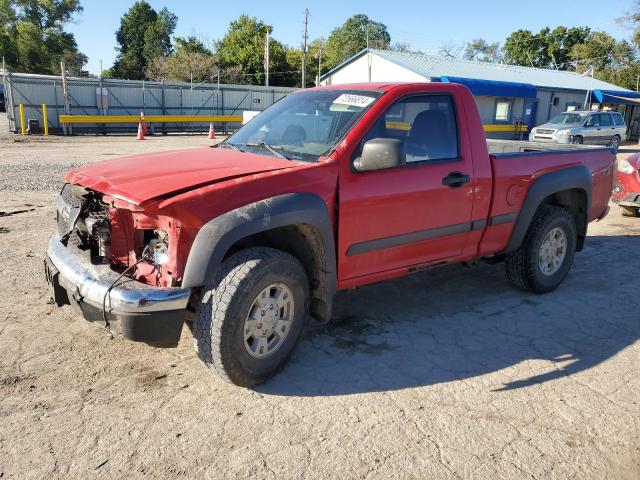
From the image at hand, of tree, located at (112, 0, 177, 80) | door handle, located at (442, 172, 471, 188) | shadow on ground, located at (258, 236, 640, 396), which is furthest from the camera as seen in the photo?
tree, located at (112, 0, 177, 80)

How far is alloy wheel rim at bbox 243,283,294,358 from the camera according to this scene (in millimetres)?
3264

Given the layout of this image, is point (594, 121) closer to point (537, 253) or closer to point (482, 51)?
point (537, 253)

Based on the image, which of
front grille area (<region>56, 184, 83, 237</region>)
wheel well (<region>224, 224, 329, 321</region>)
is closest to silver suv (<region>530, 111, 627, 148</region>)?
wheel well (<region>224, 224, 329, 321</region>)

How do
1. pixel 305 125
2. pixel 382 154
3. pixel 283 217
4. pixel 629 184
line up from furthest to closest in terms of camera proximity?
pixel 629 184
pixel 305 125
pixel 382 154
pixel 283 217

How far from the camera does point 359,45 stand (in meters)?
87.1

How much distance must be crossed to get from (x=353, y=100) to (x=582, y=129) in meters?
21.4

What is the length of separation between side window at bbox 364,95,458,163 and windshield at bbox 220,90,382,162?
215 mm

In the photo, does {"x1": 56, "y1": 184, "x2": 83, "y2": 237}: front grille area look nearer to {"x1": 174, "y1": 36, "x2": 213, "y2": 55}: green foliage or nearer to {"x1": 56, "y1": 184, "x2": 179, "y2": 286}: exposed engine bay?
{"x1": 56, "y1": 184, "x2": 179, "y2": 286}: exposed engine bay

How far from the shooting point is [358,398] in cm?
329

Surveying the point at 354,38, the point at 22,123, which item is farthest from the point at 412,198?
the point at 354,38

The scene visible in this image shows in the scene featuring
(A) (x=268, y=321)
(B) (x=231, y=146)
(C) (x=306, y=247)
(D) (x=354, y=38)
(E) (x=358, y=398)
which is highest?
(D) (x=354, y=38)

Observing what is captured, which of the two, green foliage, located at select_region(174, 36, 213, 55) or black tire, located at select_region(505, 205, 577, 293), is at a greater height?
green foliage, located at select_region(174, 36, 213, 55)

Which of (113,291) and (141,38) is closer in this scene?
(113,291)

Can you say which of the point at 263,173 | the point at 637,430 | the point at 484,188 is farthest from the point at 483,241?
the point at 263,173
